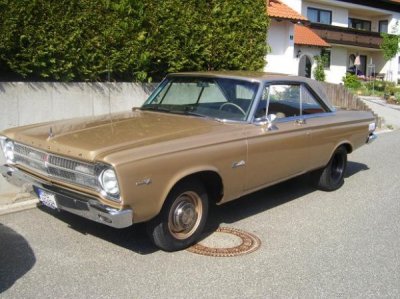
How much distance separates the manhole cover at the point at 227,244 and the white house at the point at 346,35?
79.0 feet

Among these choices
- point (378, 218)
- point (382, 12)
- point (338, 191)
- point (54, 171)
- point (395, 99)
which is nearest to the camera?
point (54, 171)

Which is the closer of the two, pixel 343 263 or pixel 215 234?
pixel 343 263

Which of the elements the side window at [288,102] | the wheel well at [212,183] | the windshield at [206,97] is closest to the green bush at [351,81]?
the side window at [288,102]

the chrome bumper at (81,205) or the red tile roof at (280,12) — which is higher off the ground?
the red tile roof at (280,12)

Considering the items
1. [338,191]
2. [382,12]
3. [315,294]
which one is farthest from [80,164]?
[382,12]

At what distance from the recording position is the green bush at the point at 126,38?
6.76m

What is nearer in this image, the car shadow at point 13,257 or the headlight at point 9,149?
the car shadow at point 13,257

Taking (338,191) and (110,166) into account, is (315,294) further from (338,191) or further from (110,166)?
(338,191)

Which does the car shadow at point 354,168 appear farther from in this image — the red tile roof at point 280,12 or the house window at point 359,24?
the house window at point 359,24

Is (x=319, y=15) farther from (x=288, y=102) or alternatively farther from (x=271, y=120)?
(x=271, y=120)

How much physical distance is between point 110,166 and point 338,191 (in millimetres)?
4281

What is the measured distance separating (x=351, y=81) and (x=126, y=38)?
28.7m

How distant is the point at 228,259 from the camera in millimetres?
4570

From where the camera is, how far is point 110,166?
3965 mm
